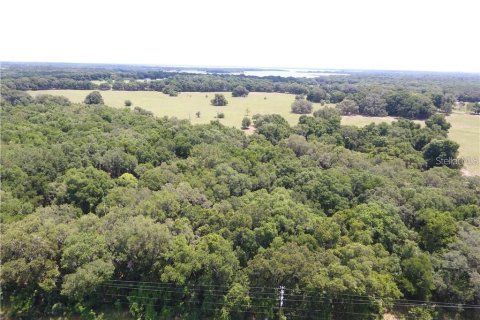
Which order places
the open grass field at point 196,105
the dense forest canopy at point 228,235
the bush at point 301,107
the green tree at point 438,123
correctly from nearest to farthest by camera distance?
the dense forest canopy at point 228,235 < the green tree at point 438,123 < the open grass field at point 196,105 < the bush at point 301,107

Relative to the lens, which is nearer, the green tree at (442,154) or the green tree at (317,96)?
the green tree at (442,154)

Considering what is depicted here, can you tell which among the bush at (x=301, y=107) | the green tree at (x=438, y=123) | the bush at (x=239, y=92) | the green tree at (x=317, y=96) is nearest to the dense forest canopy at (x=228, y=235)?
the green tree at (x=438, y=123)

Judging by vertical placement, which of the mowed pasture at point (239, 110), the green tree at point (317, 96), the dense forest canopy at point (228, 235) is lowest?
the dense forest canopy at point (228, 235)

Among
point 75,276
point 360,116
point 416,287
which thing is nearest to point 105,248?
point 75,276

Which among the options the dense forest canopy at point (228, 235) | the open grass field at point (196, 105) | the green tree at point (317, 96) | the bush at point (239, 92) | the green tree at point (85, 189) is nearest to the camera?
the dense forest canopy at point (228, 235)

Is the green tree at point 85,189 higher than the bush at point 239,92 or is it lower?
lower

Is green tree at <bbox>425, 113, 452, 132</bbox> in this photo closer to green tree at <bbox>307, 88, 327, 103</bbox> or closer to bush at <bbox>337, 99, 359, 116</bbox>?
bush at <bbox>337, 99, 359, 116</bbox>

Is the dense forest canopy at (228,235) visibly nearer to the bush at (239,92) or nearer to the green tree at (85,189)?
the green tree at (85,189)
